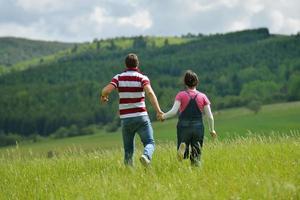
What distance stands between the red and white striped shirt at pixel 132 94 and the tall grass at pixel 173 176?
0.91 meters

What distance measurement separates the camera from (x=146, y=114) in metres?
9.77

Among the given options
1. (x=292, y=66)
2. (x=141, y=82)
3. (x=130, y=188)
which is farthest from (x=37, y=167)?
(x=292, y=66)

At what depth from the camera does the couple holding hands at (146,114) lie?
9406mm

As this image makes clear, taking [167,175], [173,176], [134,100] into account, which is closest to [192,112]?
[134,100]

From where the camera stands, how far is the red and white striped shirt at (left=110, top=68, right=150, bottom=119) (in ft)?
31.9

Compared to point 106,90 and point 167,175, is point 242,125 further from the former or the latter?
point 167,175

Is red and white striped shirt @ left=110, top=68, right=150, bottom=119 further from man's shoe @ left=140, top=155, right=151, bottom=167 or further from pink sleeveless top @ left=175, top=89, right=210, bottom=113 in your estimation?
man's shoe @ left=140, top=155, right=151, bottom=167

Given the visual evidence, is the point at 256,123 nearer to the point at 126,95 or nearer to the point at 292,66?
the point at 126,95

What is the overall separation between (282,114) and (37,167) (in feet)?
291

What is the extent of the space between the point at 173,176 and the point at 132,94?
249 centimetres

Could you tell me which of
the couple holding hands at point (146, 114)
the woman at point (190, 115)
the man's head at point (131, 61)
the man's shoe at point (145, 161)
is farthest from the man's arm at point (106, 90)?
the man's shoe at point (145, 161)

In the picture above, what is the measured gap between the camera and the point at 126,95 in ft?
32.0

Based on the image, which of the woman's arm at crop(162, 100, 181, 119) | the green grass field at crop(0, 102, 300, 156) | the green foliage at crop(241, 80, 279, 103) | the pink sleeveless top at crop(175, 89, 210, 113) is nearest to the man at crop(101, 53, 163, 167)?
the woman's arm at crop(162, 100, 181, 119)

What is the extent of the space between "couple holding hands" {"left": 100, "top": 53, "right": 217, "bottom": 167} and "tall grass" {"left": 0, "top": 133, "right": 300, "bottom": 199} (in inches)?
13.5
